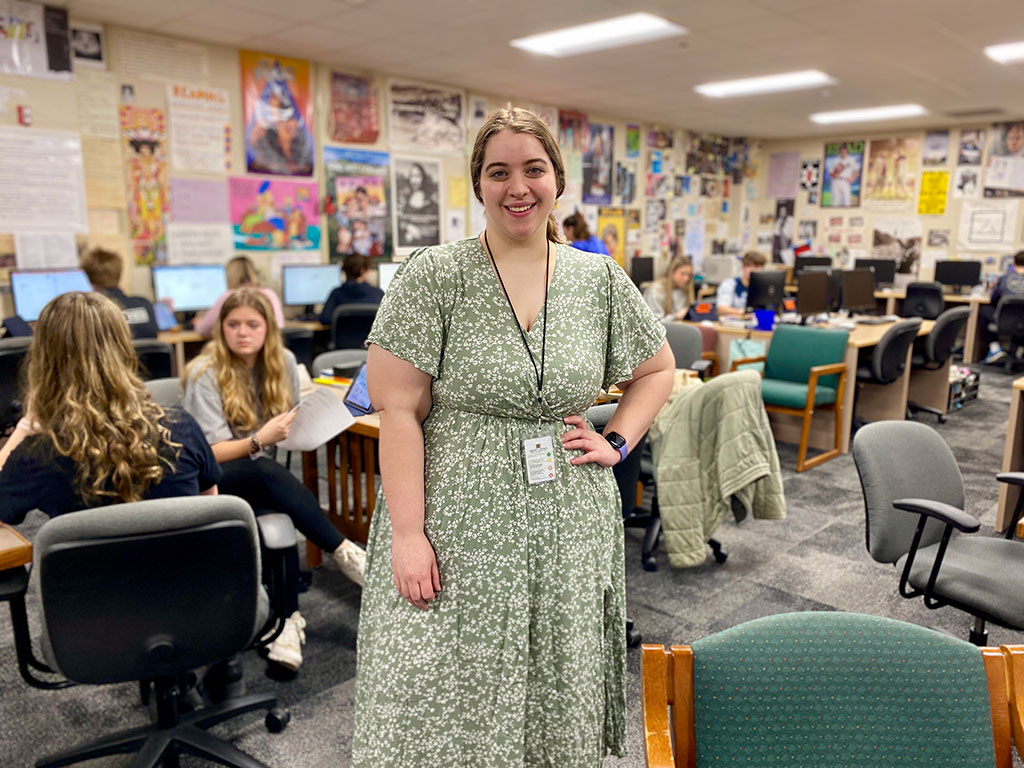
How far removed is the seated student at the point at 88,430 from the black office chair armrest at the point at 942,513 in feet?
5.97

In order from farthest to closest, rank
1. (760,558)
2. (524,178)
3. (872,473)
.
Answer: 1. (760,558)
2. (872,473)
3. (524,178)

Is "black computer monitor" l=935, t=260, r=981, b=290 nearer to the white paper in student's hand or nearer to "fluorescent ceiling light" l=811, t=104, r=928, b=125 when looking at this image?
"fluorescent ceiling light" l=811, t=104, r=928, b=125

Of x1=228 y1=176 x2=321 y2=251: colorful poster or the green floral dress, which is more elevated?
x1=228 y1=176 x2=321 y2=251: colorful poster

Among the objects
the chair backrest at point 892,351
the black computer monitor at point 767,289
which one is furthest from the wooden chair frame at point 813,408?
the black computer monitor at point 767,289

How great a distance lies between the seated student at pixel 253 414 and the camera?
235 cm

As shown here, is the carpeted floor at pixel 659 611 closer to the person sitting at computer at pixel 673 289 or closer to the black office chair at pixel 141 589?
the black office chair at pixel 141 589

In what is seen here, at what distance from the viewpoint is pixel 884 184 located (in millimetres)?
9273

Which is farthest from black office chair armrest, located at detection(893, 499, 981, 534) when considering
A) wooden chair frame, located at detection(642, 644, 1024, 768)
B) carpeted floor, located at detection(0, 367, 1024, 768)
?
wooden chair frame, located at detection(642, 644, 1024, 768)

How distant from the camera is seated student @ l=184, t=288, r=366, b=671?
2.35 m

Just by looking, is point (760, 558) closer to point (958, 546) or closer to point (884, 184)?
point (958, 546)

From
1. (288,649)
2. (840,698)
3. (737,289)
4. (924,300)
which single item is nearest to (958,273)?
(924,300)

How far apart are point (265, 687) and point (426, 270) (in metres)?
1.58

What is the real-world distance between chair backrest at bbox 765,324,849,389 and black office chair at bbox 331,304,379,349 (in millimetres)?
2496

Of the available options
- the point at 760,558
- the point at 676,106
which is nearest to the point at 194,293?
the point at 760,558
